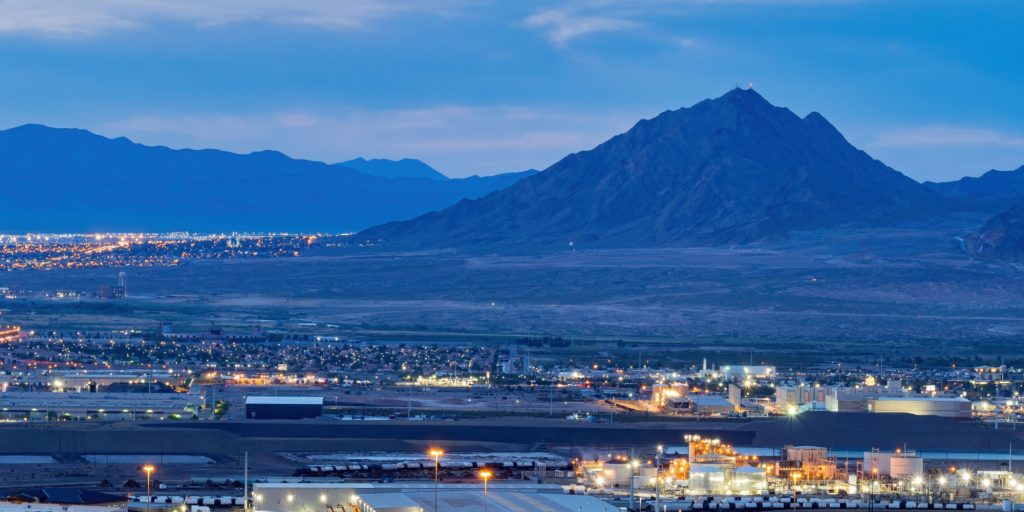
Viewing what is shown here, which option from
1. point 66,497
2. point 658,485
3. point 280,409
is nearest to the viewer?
point 658,485

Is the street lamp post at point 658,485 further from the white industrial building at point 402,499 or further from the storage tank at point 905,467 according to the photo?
the storage tank at point 905,467

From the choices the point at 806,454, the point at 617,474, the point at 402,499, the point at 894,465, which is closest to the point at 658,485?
the point at 402,499

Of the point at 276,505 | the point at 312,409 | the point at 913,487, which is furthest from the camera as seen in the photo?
the point at 312,409

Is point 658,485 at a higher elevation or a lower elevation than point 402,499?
higher

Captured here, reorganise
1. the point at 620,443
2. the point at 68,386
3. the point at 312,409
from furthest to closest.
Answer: the point at 68,386 < the point at 312,409 < the point at 620,443

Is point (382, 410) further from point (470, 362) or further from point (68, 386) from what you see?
point (470, 362)

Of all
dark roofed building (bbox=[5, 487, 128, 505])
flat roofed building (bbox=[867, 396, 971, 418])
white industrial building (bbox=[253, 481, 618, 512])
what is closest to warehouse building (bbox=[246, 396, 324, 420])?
flat roofed building (bbox=[867, 396, 971, 418])

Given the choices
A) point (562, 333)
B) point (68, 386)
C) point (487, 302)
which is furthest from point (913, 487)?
point (487, 302)

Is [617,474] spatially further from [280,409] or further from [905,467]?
[280,409]
